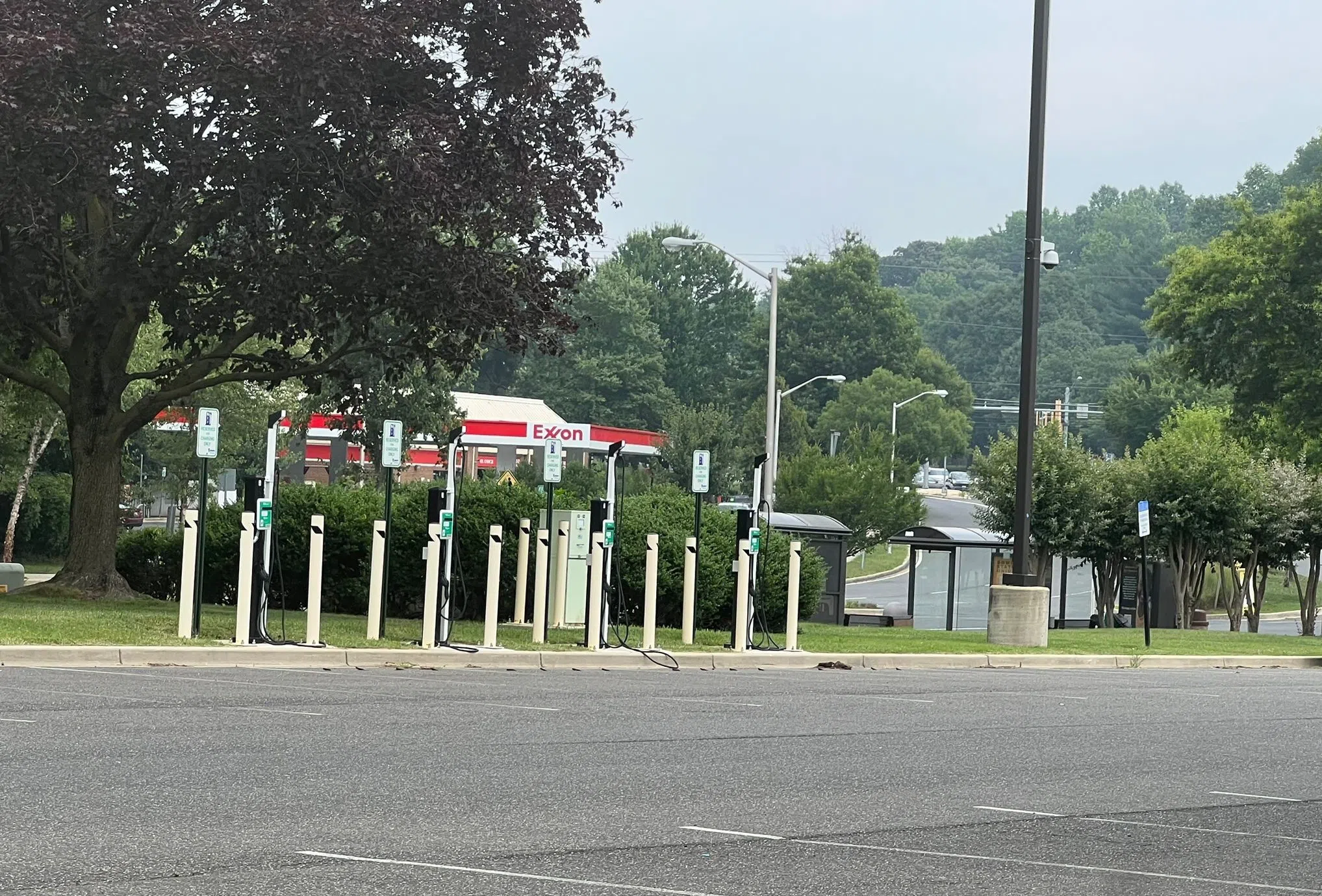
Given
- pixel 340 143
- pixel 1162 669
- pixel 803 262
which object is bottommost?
pixel 1162 669

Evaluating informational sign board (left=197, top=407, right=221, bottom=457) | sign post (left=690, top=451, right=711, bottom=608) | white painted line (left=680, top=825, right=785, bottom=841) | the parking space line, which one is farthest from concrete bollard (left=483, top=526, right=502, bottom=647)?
white painted line (left=680, top=825, right=785, bottom=841)

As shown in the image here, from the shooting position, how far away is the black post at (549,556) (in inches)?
809

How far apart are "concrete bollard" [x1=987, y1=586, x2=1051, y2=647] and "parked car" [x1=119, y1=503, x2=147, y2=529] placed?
35200mm

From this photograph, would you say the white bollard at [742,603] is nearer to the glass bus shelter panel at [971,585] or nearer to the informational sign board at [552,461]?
the informational sign board at [552,461]

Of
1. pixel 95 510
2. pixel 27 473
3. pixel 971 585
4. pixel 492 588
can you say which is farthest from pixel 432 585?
pixel 27 473

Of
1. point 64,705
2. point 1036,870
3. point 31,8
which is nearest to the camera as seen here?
point 1036,870

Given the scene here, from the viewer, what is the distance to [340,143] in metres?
23.7

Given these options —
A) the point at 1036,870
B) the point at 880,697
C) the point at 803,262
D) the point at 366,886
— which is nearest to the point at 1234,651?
the point at 880,697

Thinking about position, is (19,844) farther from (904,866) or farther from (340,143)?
(340,143)

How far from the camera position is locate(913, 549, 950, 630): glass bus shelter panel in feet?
131

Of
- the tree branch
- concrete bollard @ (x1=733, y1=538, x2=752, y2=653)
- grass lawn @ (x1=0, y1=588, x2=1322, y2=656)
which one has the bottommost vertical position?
grass lawn @ (x1=0, y1=588, x2=1322, y2=656)

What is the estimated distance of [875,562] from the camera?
258ft

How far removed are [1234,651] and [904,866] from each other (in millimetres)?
21501

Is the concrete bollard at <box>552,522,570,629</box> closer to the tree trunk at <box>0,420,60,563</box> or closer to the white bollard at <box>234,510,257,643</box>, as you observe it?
the white bollard at <box>234,510,257,643</box>
